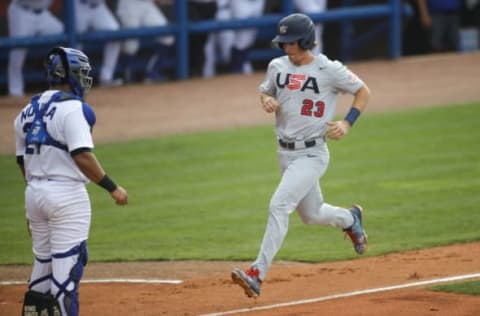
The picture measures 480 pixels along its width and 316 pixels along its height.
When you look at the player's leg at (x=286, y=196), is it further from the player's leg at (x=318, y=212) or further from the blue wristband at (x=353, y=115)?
the blue wristband at (x=353, y=115)

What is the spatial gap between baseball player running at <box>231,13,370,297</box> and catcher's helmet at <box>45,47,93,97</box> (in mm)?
1741

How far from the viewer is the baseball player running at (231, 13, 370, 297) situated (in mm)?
7816

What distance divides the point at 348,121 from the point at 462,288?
1.36m

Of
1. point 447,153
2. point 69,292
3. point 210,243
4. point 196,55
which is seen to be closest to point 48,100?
point 69,292

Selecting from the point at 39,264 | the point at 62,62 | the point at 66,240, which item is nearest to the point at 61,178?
the point at 66,240

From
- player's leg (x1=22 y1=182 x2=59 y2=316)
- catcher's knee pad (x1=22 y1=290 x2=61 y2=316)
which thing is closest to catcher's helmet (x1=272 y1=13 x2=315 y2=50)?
player's leg (x1=22 y1=182 x2=59 y2=316)

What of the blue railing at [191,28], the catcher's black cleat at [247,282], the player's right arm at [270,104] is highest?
the player's right arm at [270,104]

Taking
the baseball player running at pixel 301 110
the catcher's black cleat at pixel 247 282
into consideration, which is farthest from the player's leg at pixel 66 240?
the baseball player running at pixel 301 110

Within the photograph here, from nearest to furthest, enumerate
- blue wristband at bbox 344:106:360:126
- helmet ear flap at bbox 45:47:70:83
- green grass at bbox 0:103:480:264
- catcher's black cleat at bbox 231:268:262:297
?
helmet ear flap at bbox 45:47:70:83 < catcher's black cleat at bbox 231:268:262:297 < blue wristband at bbox 344:106:360:126 < green grass at bbox 0:103:480:264

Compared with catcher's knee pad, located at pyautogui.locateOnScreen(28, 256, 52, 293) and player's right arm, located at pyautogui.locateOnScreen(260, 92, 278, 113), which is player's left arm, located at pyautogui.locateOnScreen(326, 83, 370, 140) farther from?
catcher's knee pad, located at pyautogui.locateOnScreen(28, 256, 52, 293)

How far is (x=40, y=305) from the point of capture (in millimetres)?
6469

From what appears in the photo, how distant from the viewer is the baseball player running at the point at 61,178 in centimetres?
634

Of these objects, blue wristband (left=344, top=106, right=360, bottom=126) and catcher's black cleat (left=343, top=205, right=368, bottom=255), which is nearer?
blue wristband (left=344, top=106, right=360, bottom=126)

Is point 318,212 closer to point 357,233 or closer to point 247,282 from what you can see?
point 357,233
